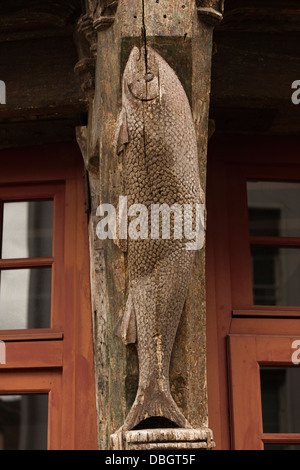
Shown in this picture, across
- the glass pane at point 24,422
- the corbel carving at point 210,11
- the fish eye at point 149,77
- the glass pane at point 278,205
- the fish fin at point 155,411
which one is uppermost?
the corbel carving at point 210,11

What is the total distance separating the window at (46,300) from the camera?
286 centimetres

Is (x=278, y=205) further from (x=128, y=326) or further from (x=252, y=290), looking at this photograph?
(x=128, y=326)

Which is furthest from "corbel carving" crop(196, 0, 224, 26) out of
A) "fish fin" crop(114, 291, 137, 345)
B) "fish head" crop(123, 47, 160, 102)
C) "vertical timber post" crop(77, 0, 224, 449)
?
"fish fin" crop(114, 291, 137, 345)

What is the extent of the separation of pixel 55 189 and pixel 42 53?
0.56 m

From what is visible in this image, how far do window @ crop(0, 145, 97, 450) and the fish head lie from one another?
0.97m

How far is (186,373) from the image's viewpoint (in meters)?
2.11

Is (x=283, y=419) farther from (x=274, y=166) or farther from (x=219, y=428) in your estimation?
(x=274, y=166)

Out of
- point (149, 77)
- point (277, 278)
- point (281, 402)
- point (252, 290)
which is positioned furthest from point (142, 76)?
point (281, 402)

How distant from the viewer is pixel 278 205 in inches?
130

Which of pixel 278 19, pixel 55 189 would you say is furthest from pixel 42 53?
pixel 278 19

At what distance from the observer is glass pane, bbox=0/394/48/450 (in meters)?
3.35

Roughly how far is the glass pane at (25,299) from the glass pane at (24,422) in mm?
370

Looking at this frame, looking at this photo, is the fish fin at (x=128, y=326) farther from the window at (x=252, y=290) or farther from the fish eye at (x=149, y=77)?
the window at (x=252, y=290)

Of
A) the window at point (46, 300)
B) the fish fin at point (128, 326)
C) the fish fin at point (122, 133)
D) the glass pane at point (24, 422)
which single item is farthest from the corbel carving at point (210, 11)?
the glass pane at point (24, 422)
